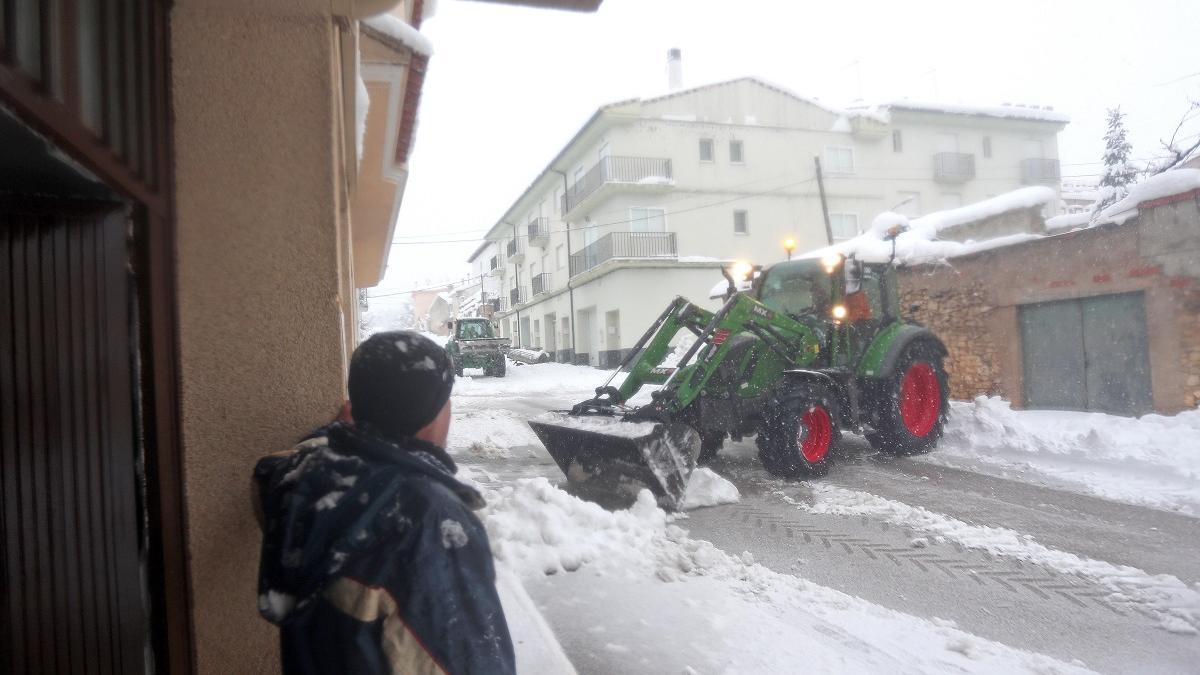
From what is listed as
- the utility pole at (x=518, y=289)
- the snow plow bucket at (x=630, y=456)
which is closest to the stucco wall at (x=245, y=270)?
the snow plow bucket at (x=630, y=456)

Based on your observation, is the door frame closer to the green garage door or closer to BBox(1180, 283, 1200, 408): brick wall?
BBox(1180, 283, 1200, 408): brick wall

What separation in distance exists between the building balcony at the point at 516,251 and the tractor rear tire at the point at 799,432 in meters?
33.7

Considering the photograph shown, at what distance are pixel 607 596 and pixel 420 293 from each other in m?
73.1

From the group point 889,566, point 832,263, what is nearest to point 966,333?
point 832,263

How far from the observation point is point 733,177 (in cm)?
2723

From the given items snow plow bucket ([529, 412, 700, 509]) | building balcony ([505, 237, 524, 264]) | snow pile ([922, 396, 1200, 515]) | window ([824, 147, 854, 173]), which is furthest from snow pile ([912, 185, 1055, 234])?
building balcony ([505, 237, 524, 264])

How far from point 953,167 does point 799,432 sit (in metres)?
27.3

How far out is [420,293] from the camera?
74.0 meters

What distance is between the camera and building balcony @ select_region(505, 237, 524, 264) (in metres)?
39.8

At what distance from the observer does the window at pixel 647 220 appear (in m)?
26.7

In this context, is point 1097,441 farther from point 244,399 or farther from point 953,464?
point 244,399

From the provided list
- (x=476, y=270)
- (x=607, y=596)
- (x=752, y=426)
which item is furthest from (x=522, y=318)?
(x=607, y=596)

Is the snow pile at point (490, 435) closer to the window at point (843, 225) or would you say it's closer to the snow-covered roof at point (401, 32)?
the snow-covered roof at point (401, 32)

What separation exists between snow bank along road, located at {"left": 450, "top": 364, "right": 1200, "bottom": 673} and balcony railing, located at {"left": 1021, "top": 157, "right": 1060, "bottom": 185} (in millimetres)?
27159
